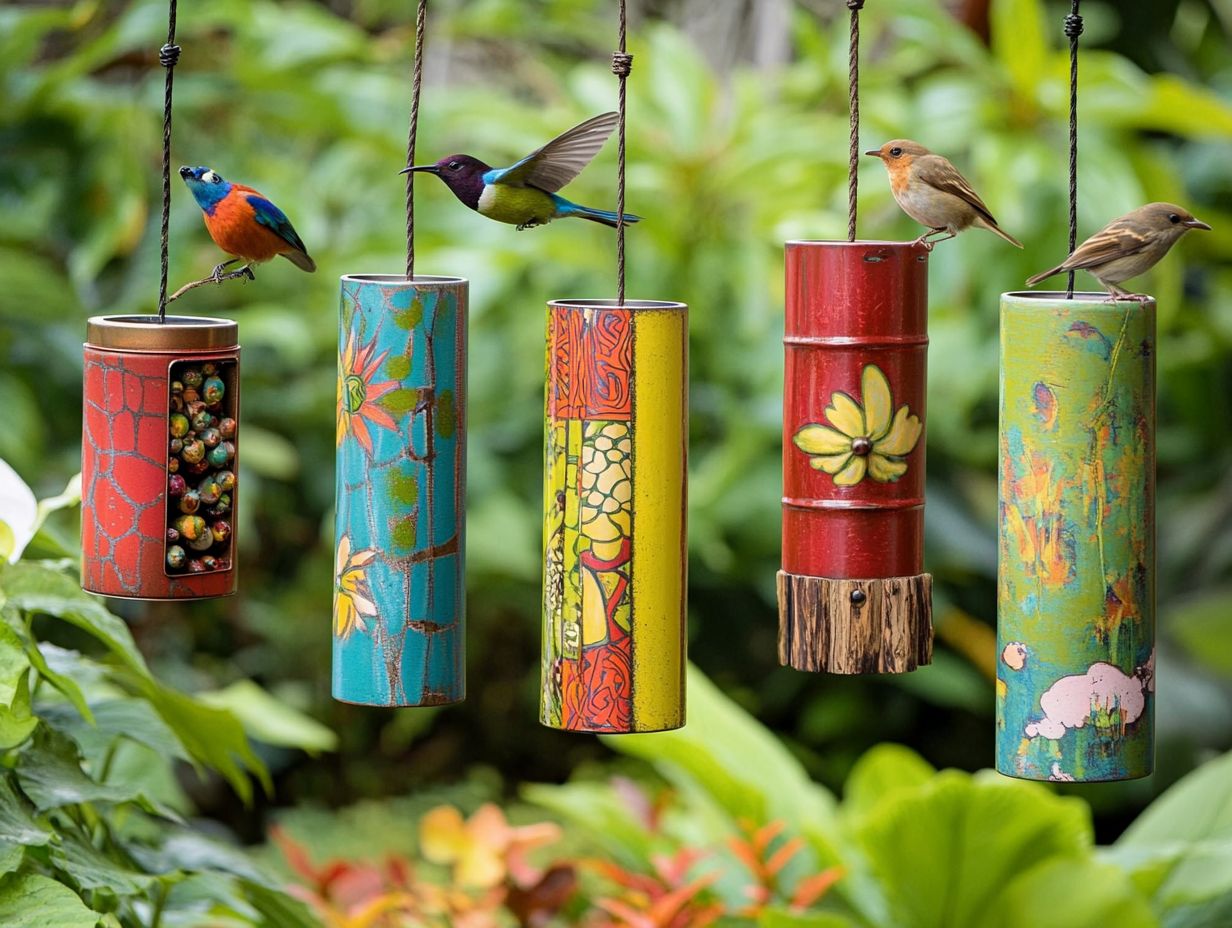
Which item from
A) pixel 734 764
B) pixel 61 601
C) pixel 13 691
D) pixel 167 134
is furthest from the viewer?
pixel 734 764

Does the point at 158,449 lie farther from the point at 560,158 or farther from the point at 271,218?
the point at 560,158

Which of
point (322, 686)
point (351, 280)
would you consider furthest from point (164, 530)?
point (322, 686)

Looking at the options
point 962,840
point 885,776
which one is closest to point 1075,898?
point 962,840

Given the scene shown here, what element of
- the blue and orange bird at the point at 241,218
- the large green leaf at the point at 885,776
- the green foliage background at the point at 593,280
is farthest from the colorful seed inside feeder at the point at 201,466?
the green foliage background at the point at 593,280

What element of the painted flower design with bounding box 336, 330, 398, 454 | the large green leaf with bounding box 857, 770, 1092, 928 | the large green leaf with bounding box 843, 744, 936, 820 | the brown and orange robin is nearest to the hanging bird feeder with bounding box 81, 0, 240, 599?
the painted flower design with bounding box 336, 330, 398, 454

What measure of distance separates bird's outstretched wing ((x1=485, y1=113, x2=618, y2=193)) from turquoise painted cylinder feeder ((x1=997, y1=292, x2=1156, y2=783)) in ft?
1.30

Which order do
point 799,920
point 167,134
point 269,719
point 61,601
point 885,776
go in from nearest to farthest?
point 167,134, point 61,601, point 799,920, point 269,719, point 885,776

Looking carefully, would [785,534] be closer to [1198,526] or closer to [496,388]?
[496,388]

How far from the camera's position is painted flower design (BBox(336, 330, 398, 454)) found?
1.36 meters

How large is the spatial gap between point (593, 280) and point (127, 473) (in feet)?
7.50

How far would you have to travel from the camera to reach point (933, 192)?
4.57ft

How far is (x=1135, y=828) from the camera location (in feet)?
8.22

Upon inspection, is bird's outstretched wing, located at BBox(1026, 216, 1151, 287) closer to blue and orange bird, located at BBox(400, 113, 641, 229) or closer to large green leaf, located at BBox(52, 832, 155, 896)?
blue and orange bird, located at BBox(400, 113, 641, 229)

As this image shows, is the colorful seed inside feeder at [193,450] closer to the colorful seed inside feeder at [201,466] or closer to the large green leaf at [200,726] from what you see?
the colorful seed inside feeder at [201,466]
